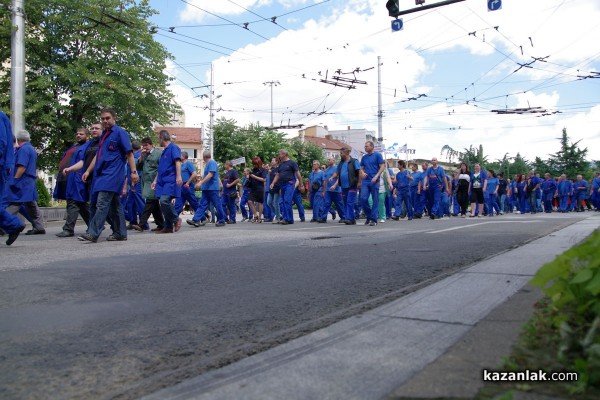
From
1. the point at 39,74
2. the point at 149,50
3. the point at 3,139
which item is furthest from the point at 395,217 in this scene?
the point at 39,74

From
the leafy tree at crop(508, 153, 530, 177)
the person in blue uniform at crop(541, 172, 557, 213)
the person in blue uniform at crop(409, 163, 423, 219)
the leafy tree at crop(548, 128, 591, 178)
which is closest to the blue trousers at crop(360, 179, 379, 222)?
the person in blue uniform at crop(409, 163, 423, 219)

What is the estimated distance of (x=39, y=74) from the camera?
1134 inches

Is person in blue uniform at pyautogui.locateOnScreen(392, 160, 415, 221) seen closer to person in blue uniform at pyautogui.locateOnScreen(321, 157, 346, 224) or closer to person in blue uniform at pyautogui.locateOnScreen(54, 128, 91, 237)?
person in blue uniform at pyautogui.locateOnScreen(321, 157, 346, 224)

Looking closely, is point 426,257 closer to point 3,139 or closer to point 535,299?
point 535,299

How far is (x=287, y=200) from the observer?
1434 cm

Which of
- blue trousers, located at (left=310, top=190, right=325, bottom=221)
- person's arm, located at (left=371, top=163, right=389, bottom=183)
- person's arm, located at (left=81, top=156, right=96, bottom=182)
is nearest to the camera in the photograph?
person's arm, located at (left=81, top=156, right=96, bottom=182)

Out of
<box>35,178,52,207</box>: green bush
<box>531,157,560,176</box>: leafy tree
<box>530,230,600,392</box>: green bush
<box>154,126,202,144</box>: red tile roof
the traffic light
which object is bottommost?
<box>530,230,600,392</box>: green bush

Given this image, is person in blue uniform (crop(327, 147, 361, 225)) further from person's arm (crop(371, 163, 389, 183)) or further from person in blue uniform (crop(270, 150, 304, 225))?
person in blue uniform (crop(270, 150, 304, 225))

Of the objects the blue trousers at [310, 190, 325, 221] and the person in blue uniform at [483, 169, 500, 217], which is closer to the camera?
the blue trousers at [310, 190, 325, 221]

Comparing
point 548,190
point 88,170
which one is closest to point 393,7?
point 88,170

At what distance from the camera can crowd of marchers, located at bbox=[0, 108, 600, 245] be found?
824 centimetres

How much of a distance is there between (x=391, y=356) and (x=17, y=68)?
55.3 ft

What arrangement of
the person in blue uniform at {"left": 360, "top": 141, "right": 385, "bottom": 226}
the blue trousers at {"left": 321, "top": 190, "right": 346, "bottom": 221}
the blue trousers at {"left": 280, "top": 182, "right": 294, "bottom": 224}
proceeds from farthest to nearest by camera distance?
the blue trousers at {"left": 321, "top": 190, "right": 346, "bottom": 221}
the blue trousers at {"left": 280, "top": 182, "right": 294, "bottom": 224}
the person in blue uniform at {"left": 360, "top": 141, "right": 385, "bottom": 226}

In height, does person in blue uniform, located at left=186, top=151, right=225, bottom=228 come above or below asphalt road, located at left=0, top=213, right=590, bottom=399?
above
